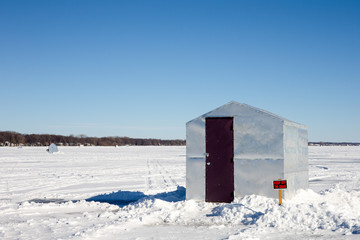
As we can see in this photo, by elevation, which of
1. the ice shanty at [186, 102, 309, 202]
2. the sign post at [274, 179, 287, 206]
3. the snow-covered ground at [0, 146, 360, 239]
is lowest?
the snow-covered ground at [0, 146, 360, 239]

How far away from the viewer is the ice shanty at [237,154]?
12.4 meters

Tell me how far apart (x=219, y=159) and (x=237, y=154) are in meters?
0.59

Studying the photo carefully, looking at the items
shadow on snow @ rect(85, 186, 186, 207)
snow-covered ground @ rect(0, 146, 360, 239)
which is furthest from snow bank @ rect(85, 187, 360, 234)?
shadow on snow @ rect(85, 186, 186, 207)

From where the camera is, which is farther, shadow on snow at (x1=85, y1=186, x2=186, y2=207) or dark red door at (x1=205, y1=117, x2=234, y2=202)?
shadow on snow at (x1=85, y1=186, x2=186, y2=207)

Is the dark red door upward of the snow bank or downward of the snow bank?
upward

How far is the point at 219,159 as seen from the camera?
42.2 ft

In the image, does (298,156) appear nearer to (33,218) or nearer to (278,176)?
(278,176)

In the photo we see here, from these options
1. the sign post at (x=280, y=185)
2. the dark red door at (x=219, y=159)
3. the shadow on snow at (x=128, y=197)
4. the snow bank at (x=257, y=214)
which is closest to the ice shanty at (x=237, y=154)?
the dark red door at (x=219, y=159)

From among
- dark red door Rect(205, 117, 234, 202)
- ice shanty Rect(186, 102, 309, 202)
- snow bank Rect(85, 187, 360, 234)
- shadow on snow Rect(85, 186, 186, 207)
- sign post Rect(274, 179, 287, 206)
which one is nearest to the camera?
snow bank Rect(85, 187, 360, 234)

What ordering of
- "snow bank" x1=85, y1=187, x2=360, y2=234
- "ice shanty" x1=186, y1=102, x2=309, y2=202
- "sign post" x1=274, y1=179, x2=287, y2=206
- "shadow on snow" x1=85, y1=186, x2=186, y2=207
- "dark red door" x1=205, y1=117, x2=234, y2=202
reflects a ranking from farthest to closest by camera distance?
1. "shadow on snow" x1=85, y1=186, x2=186, y2=207
2. "dark red door" x1=205, y1=117, x2=234, y2=202
3. "ice shanty" x1=186, y1=102, x2=309, y2=202
4. "sign post" x1=274, y1=179, x2=287, y2=206
5. "snow bank" x1=85, y1=187, x2=360, y2=234

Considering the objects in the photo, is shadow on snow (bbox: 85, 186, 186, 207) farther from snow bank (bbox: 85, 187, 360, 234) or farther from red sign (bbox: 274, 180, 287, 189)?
red sign (bbox: 274, 180, 287, 189)

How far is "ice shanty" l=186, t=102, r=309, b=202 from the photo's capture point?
1238 cm

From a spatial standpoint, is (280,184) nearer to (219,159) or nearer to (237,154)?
(237,154)

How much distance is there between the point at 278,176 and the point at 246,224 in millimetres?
2463
